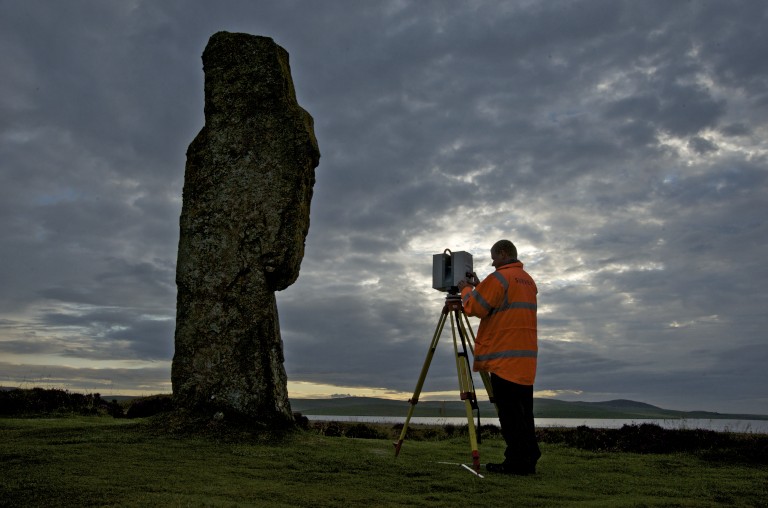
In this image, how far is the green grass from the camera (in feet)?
16.8

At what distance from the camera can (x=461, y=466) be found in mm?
7332

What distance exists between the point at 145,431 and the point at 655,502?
22.2ft

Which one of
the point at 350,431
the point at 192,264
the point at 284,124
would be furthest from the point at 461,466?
the point at 350,431

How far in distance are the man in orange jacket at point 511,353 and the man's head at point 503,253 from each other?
271mm

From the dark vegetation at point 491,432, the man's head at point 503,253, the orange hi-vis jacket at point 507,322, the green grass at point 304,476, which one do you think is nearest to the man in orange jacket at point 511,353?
the orange hi-vis jacket at point 507,322

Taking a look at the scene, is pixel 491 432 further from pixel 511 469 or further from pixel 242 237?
pixel 242 237

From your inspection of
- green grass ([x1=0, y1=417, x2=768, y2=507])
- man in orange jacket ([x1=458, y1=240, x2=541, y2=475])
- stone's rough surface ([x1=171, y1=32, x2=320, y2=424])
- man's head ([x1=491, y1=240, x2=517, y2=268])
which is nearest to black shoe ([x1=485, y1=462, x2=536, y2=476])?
man in orange jacket ([x1=458, y1=240, x2=541, y2=475])

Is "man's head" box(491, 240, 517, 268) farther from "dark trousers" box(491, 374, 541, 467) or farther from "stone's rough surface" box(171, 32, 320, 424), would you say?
"stone's rough surface" box(171, 32, 320, 424)

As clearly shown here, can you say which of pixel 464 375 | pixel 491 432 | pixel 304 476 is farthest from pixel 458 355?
pixel 491 432

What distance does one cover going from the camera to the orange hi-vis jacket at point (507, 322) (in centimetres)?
681

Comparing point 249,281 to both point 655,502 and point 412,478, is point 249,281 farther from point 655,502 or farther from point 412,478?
point 655,502

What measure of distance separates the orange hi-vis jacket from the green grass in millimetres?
1241

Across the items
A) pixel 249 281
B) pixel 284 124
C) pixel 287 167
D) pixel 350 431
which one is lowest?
pixel 350 431

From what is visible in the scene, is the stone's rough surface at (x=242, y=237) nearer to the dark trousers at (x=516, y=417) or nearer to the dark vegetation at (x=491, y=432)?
the dark vegetation at (x=491, y=432)
